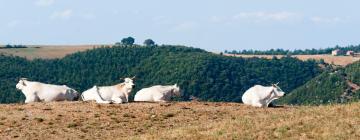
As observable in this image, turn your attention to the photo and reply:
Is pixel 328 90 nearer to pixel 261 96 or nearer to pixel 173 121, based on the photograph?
pixel 261 96

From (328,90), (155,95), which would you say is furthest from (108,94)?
(328,90)

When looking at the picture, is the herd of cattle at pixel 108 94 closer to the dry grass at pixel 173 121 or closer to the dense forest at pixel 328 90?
the dry grass at pixel 173 121

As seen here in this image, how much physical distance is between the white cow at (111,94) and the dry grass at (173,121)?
1.22m

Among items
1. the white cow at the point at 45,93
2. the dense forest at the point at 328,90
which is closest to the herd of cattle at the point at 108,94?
the white cow at the point at 45,93

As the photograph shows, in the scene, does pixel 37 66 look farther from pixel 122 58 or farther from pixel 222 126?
pixel 222 126

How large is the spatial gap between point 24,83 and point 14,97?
5747 centimetres

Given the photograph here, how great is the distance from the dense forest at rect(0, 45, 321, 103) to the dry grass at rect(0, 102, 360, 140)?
70138mm

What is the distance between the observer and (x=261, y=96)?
33.9 meters

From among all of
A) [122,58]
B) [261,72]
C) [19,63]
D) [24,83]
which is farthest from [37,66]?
[24,83]

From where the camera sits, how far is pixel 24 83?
34406mm

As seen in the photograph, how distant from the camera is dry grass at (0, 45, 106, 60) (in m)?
166

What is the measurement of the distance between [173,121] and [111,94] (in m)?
5.36

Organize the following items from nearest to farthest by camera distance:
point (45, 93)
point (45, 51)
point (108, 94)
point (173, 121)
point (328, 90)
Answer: point (173, 121) < point (108, 94) < point (45, 93) < point (328, 90) < point (45, 51)

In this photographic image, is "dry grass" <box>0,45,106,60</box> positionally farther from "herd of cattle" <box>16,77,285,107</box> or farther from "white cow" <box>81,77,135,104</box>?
"white cow" <box>81,77,135,104</box>
